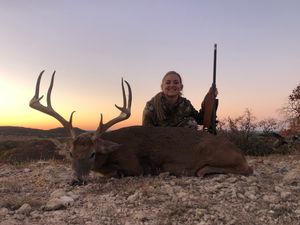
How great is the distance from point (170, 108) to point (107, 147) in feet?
7.22

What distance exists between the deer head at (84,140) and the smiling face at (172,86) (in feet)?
5.08

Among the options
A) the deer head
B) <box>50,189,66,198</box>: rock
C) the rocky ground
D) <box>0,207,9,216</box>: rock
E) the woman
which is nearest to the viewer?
the rocky ground

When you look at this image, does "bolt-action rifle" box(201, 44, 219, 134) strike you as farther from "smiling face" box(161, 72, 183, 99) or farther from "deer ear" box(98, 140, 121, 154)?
"deer ear" box(98, 140, 121, 154)

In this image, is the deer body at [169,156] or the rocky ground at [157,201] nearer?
the rocky ground at [157,201]

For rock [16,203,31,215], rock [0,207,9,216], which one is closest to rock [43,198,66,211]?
rock [16,203,31,215]

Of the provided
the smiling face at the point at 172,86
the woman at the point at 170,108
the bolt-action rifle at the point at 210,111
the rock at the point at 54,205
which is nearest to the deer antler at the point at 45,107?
the woman at the point at 170,108

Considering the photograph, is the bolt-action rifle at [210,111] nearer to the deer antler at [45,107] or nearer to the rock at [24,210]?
the deer antler at [45,107]

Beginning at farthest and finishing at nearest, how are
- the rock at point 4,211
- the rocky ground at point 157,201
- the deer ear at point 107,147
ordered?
1. the deer ear at point 107,147
2. the rock at point 4,211
3. the rocky ground at point 157,201

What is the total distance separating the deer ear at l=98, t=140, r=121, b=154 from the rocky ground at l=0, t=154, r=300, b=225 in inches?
17.2

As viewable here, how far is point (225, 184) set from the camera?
18.3ft

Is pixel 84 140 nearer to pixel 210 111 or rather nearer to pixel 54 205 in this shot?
pixel 54 205

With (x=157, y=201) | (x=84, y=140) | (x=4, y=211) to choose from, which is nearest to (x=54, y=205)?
(x=4, y=211)

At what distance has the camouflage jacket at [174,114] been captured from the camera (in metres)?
8.49

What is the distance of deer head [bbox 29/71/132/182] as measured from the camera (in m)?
6.43
